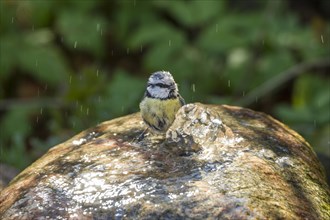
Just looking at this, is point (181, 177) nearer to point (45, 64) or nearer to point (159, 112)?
point (159, 112)

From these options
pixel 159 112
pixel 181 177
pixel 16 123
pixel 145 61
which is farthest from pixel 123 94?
pixel 181 177

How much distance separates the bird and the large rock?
6 centimetres

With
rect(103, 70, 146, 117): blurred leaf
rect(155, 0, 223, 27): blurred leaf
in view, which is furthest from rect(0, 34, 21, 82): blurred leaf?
rect(155, 0, 223, 27): blurred leaf

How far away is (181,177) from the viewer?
344 cm

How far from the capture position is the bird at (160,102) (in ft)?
12.8

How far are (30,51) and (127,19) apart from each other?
49.1 inches

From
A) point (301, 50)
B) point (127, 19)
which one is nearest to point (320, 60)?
point (301, 50)

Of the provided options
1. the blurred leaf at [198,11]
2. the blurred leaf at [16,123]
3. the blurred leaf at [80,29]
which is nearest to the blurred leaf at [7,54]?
the blurred leaf at [16,123]

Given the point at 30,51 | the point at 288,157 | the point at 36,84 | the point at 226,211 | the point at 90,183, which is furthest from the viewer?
the point at 36,84

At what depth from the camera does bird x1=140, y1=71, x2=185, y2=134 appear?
3910mm

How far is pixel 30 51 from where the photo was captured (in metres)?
7.98

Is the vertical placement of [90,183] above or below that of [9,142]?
above

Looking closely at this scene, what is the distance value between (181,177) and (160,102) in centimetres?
59

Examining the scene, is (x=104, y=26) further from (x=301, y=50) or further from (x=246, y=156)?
(x=246, y=156)
